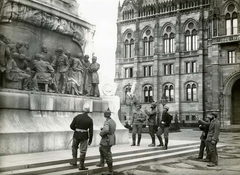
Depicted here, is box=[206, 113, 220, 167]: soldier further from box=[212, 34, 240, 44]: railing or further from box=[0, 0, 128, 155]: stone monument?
box=[212, 34, 240, 44]: railing

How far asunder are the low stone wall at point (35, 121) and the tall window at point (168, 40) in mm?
43549

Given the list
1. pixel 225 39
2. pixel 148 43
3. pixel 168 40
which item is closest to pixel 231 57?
pixel 225 39

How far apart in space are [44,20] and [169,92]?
141ft

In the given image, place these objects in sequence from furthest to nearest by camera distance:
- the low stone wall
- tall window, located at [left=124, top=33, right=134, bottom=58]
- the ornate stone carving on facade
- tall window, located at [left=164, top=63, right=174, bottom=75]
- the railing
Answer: tall window, located at [left=124, top=33, right=134, bottom=58]
tall window, located at [left=164, top=63, right=174, bottom=75]
the railing
the ornate stone carving on facade
the low stone wall

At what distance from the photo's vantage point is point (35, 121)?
10109 millimetres

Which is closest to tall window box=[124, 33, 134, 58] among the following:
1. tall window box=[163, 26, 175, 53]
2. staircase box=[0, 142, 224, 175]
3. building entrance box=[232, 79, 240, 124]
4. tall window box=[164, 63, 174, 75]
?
tall window box=[163, 26, 175, 53]

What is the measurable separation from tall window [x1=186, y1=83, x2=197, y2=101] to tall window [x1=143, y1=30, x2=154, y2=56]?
379 inches

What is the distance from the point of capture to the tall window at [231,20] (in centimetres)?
4159

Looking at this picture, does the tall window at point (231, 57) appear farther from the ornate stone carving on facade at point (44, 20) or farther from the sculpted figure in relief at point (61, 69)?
the sculpted figure in relief at point (61, 69)

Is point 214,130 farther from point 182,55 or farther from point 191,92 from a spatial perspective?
point 182,55

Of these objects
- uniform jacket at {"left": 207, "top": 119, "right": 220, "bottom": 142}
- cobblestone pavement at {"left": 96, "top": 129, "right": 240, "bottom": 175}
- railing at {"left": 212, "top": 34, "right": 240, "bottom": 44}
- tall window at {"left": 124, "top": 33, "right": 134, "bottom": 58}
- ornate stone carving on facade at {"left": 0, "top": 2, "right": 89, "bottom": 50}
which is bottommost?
cobblestone pavement at {"left": 96, "top": 129, "right": 240, "bottom": 175}

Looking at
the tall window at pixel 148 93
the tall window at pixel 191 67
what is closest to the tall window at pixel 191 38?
the tall window at pixel 191 67

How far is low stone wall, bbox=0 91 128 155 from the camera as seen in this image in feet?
29.8

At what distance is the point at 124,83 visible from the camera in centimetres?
5753
